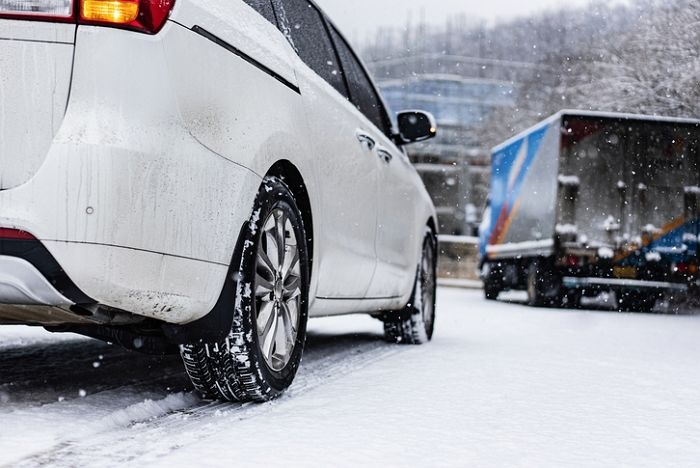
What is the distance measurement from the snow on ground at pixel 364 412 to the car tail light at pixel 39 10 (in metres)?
1.18

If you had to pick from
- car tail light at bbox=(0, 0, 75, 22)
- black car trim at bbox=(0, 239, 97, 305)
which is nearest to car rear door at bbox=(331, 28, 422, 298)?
car tail light at bbox=(0, 0, 75, 22)

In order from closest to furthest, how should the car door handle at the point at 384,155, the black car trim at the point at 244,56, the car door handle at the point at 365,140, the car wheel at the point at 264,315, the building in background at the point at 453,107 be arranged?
the black car trim at the point at 244,56, the car wheel at the point at 264,315, the car door handle at the point at 365,140, the car door handle at the point at 384,155, the building in background at the point at 453,107

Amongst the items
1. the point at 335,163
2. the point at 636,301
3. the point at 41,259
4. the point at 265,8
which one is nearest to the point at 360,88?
the point at 335,163

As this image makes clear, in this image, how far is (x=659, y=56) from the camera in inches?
755

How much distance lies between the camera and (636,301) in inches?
637

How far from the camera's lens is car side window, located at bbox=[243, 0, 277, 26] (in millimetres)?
3523

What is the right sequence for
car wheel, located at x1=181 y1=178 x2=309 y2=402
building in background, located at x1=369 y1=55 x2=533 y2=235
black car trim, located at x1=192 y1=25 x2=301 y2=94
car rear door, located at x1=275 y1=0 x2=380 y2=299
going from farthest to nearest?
building in background, located at x1=369 y1=55 x2=533 y2=235 < car rear door, located at x1=275 y1=0 x2=380 y2=299 < car wheel, located at x1=181 y1=178 x2=309 y2=402 < black car trim, located at x1=192 y1=25 x2=301 y2=94

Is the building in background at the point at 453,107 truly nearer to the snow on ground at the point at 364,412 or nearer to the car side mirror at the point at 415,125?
the car side mirror at the point at 415,125

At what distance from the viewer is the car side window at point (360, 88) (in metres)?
5.09

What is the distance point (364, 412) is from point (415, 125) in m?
3.10

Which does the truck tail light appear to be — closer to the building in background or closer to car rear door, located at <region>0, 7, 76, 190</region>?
car rear door, located at <region>0, 7, 76, 190</region>

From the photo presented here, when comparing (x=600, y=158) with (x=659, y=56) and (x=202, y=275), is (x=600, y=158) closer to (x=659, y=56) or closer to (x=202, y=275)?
(x=659, y=56)

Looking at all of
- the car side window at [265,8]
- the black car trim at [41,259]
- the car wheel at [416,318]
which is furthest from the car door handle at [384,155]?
the black car trim at [41,259]

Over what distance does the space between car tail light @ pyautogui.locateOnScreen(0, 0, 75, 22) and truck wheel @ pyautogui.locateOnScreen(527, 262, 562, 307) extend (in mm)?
12664
